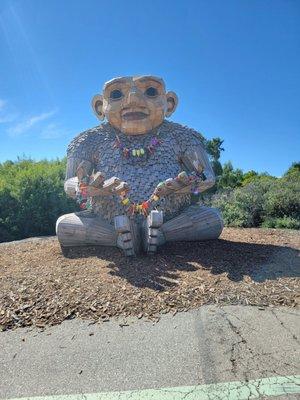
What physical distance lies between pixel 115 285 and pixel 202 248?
158 centimetres

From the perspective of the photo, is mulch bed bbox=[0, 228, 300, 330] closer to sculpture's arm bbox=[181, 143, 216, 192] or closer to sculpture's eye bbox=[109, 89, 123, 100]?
sculpture's arm bbox=[181, 143, 216, 192]

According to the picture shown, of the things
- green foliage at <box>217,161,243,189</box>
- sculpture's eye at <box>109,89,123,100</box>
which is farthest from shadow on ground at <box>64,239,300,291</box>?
green foliage at <box>217,161,243,189</box>

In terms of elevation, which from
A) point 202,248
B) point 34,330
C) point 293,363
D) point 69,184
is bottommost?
point 293,363

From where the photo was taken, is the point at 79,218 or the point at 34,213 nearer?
the point at 79,218

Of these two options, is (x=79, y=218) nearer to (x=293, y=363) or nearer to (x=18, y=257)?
(x=18, y=257)

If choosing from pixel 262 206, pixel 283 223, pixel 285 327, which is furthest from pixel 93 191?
pixel 262 206

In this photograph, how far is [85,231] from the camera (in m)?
4.42

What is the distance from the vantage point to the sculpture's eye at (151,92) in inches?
184

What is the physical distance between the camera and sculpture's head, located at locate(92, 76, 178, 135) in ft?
14.9

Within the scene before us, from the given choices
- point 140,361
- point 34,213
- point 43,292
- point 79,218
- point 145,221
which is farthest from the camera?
point 34,213

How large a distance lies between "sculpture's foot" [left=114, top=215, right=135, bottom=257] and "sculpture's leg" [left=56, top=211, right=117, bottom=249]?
0.40m

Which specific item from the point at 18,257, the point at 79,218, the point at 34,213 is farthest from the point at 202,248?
the point at 34,213

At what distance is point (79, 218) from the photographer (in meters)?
4.56

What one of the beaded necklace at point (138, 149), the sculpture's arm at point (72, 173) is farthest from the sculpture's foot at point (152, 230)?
the sculpture's arm at point (72, 173)
